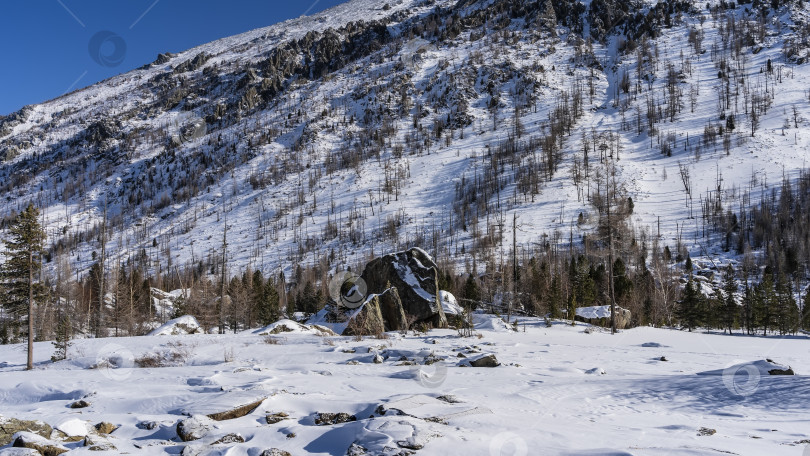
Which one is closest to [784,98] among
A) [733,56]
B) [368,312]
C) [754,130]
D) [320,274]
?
[754,130]

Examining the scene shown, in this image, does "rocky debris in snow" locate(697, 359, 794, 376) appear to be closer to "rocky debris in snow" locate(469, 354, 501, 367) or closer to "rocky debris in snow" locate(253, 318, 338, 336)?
"rocky debris in snow" locate(469, 354, 501, 367)

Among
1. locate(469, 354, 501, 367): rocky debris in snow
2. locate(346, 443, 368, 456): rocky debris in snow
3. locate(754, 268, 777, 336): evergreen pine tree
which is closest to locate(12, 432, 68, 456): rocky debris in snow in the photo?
locate(346, 443, 368, 456): rocky debris in snow

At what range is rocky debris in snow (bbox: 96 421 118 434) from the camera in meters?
6.22

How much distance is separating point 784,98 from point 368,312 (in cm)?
15218

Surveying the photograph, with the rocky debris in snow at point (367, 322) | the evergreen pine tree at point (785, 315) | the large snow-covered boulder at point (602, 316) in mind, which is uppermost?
the rocky debris in snow at point (367, 322)

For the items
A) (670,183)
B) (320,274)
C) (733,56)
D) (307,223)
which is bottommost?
(320,274)

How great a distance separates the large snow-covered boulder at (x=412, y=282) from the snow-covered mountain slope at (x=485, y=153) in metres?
50.5

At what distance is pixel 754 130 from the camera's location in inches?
4328

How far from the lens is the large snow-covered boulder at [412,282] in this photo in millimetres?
23833

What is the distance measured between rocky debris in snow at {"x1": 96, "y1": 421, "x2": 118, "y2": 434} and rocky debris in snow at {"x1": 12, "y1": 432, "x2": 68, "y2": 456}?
103 cm

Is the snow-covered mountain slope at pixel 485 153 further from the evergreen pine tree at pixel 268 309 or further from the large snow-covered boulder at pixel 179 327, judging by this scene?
the large snow-covered boulder at pixel 179 327

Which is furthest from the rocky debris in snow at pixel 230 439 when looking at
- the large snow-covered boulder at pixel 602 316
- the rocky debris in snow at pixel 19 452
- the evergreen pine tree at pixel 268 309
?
the evergreen pine tree at pixel 268 309

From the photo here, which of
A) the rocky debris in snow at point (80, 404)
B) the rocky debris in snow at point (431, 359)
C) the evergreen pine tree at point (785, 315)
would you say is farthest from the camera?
the evergreen pine tree at point (785, 315)

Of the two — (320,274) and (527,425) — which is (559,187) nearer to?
(320,274)
